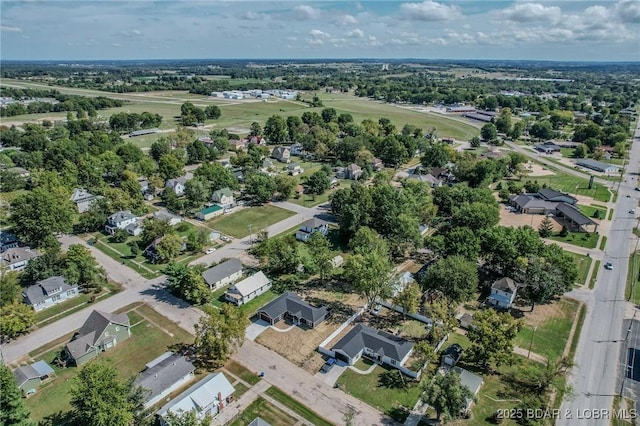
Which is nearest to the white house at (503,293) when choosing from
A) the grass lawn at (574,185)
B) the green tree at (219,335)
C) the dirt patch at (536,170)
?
the green tree at (219,335)

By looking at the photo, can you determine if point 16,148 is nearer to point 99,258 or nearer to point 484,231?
point 99,258

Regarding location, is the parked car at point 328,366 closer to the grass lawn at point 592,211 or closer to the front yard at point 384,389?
the front yard at point 384,389

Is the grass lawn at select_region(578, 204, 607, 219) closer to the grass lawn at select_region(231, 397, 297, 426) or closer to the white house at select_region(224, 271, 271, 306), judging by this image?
the white house at select_region(224, 271, 271, 306)

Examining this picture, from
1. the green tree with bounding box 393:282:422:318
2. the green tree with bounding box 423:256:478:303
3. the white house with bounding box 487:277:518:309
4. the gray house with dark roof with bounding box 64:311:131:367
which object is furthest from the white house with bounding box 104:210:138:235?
the white house with bounding box 487:277:518:309

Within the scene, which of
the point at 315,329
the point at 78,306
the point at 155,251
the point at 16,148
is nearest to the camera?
the point at 315,329

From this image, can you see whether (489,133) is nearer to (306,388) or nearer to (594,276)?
(594,276)

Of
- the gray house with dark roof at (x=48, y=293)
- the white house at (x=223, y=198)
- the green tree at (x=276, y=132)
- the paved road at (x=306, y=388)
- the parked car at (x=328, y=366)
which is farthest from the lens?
the green tree at (x=276, y=132)

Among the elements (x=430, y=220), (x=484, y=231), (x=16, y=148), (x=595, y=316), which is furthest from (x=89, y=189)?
(x=595, y=316)
